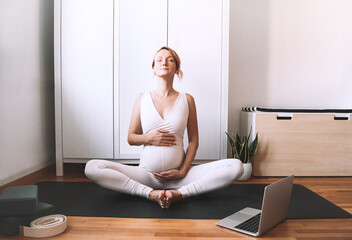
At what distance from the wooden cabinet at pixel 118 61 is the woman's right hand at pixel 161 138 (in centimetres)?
68

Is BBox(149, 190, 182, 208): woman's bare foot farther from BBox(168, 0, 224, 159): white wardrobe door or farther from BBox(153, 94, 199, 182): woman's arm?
BBox(168, 0, 224, 159): white wardrobe door

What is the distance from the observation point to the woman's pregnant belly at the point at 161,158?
187 centimetres

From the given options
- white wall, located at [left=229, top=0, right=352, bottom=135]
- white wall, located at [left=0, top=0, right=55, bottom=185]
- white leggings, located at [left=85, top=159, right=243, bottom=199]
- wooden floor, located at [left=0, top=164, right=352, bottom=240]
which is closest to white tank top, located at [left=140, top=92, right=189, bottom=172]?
white leggings, located at [left=85, top=159, right=243, bottom=199]

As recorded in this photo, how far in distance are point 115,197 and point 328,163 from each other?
1765 mm

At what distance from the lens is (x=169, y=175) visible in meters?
1.83

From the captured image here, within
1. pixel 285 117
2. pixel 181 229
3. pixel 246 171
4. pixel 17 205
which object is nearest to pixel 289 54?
pixel 285 117

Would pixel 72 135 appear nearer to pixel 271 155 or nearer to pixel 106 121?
pixel 106 121

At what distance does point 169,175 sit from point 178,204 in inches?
7.3

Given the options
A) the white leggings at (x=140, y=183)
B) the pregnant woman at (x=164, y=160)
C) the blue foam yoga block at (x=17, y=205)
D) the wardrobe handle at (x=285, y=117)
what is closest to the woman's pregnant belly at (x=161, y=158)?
the pregnant woman at (x=164, y=160)

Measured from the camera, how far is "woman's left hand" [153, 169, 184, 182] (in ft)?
6.00

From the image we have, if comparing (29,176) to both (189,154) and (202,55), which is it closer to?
(189,154)

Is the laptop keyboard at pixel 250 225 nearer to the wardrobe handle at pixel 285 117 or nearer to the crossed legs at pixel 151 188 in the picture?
the crossed legs at pixel 151 188

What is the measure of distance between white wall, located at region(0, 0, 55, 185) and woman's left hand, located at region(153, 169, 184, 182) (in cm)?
103

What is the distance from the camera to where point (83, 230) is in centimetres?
135
